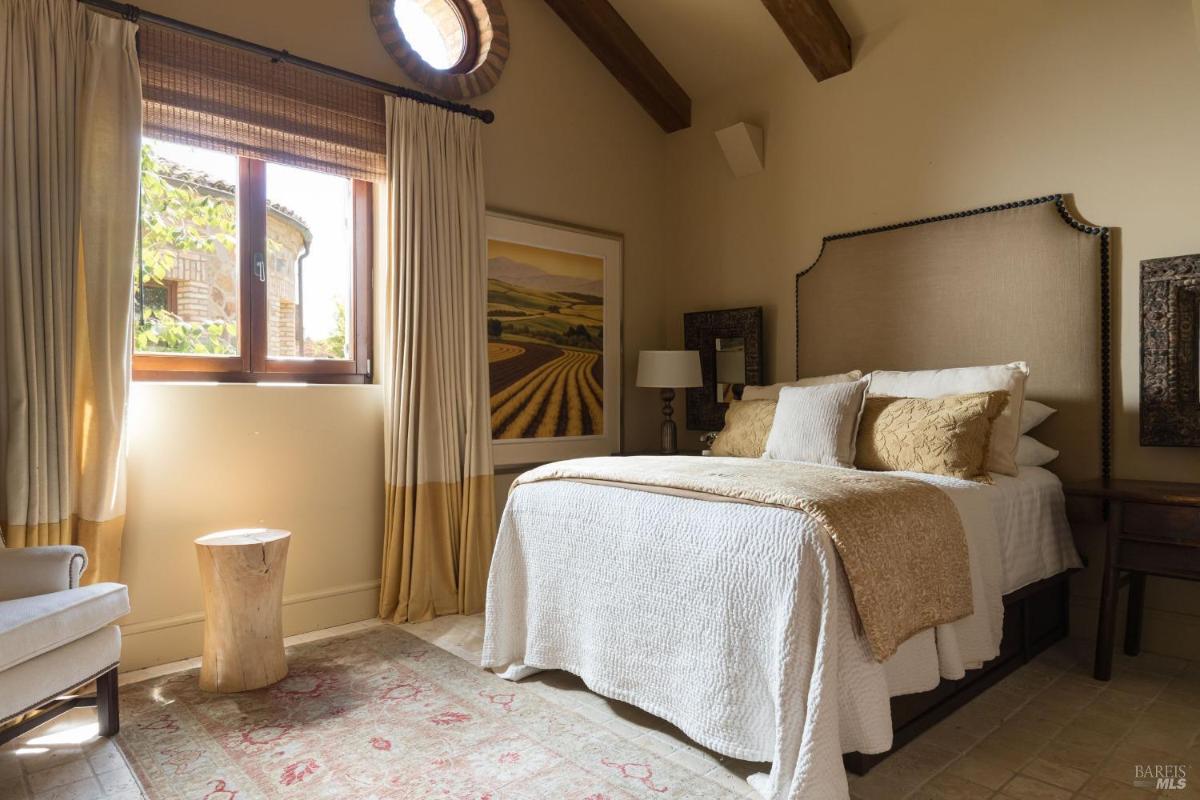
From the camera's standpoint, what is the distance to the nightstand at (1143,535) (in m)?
2.48

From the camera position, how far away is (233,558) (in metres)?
2.54

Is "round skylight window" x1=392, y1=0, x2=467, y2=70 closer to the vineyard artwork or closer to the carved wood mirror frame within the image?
the vineyard artwork

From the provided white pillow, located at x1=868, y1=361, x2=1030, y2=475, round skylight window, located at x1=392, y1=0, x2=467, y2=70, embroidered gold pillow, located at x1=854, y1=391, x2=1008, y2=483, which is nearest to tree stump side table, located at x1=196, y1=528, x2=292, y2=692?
embroidered gold pillow, located at x1=854, y1=391, x2=1008, y2=483

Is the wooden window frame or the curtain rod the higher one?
the curtain rod

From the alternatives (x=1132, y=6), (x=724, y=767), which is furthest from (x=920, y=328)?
(x=724, y=767)

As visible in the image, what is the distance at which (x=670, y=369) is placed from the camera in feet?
13.7

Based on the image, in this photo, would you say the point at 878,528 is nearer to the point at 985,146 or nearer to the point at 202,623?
the point at 985,146

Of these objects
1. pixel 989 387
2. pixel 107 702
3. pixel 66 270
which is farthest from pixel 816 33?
pixel 107 702

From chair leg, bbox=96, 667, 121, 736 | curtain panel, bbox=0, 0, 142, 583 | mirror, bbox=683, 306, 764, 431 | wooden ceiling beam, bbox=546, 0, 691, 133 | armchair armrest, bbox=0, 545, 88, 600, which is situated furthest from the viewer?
mirror, bbox=683, 306, 764, 431

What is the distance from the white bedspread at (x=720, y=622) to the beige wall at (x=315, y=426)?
1040mm

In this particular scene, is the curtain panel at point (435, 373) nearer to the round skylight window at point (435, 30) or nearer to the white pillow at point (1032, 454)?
the round skylight window at point (435, 30)

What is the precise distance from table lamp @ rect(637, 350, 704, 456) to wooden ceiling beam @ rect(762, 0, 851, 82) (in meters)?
1.61

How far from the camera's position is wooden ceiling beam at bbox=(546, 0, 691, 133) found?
414 cm

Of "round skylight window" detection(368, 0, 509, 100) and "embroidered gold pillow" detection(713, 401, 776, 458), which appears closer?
"embroidered gold pillow" detection(713, 401, 776, 458)
